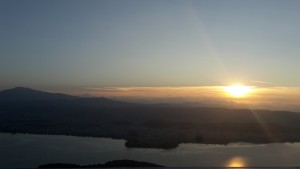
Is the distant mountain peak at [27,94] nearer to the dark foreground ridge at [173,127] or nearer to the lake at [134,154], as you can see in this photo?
the dark foreground ridge at [173,127]

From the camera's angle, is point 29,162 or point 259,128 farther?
point 259,128

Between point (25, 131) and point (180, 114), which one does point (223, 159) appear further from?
point (180, 114)

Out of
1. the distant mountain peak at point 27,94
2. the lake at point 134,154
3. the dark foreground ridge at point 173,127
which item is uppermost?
the distant mountain peak at point 27,94

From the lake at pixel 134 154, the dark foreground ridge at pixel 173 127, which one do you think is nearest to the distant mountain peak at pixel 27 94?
the dark foreground ridge at pixel 173 127

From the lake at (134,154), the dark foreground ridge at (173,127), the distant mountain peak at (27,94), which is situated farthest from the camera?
the distant mountain peak at (27,94)

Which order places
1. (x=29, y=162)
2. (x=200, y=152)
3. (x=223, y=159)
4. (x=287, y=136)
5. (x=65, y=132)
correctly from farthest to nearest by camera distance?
1. (x=65, y=132)
2. (x=287, y=136)
3. (x=200, y=152)
4. (x=223, y=159)
5. (x=29, y=162)

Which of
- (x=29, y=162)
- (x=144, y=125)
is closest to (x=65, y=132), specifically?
(x=144, y=125)

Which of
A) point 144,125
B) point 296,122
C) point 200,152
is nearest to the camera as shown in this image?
point 200,152

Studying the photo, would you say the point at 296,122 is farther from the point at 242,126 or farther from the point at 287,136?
the point at 287,136
